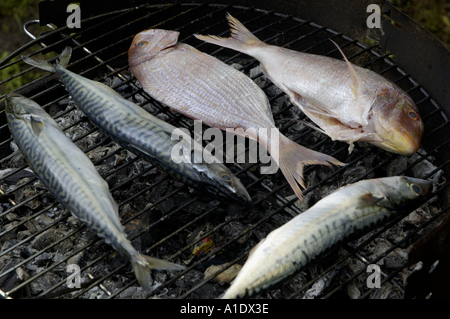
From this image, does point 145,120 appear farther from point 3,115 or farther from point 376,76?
point 376,76

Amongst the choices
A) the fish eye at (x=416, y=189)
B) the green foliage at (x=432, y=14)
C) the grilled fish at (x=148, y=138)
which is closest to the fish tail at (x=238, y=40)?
the grilled fish at (x=148, y=138)

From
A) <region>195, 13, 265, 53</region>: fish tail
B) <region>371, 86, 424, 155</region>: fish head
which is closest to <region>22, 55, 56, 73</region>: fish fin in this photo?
<region>195, 13, 265, 53</region>: fish tail

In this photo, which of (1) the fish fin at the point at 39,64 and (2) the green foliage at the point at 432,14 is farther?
(2) the green foliage at the point at 432,14

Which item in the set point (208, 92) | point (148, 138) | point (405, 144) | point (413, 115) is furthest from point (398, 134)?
point (148, 138)

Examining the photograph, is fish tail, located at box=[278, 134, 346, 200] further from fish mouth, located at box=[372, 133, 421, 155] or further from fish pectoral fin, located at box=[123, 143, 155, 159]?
fish pectoral fin, located at box=[123, 143, 155, 159]

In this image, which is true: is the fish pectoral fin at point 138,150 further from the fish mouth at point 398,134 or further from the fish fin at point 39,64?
the fish mouth at point 398,134

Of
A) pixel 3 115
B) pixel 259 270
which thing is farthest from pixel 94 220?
pixel 3 115
